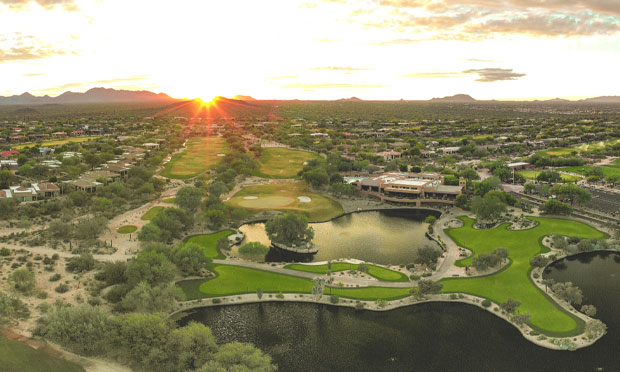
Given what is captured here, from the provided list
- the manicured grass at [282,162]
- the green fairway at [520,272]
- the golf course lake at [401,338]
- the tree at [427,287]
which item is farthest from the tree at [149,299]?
the manicured grass at [282,162]

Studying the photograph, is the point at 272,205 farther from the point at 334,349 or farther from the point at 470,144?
the point at 470,144

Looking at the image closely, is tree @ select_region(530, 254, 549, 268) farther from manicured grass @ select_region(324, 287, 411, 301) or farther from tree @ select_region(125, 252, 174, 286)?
tree @ select_region(125, 252, 174, 286)

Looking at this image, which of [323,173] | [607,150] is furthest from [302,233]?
[607,150]

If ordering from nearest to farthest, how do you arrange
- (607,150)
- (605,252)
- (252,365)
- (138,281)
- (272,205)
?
1. (252,365)
2. (138,281)
3. (605,252)
4. (272,205)
5. (607,150)

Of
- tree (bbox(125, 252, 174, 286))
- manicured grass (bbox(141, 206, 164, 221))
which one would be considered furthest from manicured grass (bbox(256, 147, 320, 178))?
tree (bbox(125, 252, 174, 286))

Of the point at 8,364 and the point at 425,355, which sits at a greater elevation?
the point at 8,364

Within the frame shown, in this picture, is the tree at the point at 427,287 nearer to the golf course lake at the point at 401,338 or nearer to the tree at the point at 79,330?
the golf course lake at the point at 401,338
